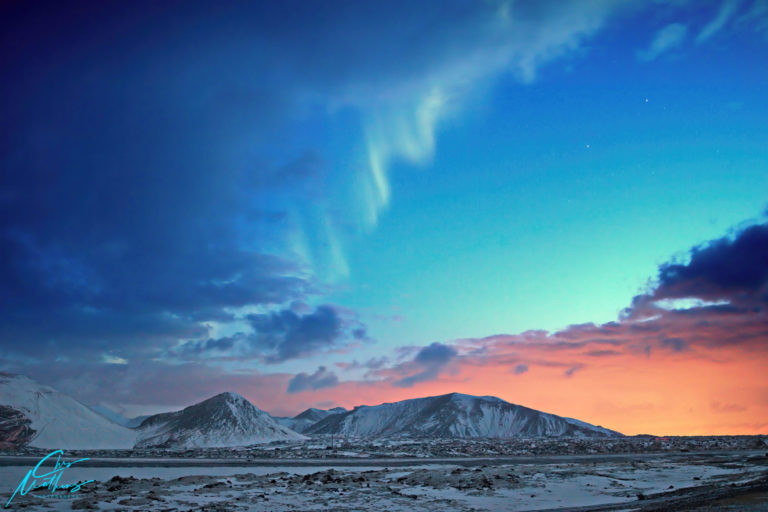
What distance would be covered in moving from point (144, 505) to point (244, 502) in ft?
20.4

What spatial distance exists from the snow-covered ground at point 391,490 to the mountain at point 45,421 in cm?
4248

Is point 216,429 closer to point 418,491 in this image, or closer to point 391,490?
point 391,490

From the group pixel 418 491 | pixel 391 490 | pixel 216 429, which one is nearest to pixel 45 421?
pixel 391 490

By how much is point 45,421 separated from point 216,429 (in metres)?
97.6

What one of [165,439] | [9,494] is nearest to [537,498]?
[9,494]

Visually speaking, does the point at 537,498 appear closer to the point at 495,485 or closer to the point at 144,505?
the point at 495,485

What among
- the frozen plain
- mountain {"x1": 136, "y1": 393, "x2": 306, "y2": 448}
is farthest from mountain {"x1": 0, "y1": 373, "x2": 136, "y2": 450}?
mountain {"x1": 136, "y1": 393, "x2": 306, "y2": 448}

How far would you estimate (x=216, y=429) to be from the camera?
178m

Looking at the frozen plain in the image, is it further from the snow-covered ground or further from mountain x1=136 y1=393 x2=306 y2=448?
mountain x1=136 y1=393 x2=306 y2=448

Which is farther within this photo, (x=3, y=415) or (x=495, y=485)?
(x=3, y=415)

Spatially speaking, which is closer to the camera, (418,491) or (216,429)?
(418,491)

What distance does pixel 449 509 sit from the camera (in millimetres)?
32906

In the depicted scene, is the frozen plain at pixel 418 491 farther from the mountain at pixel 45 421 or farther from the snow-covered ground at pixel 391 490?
the mountain at pixel 45 421

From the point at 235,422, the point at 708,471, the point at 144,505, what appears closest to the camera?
the point at 144,505
